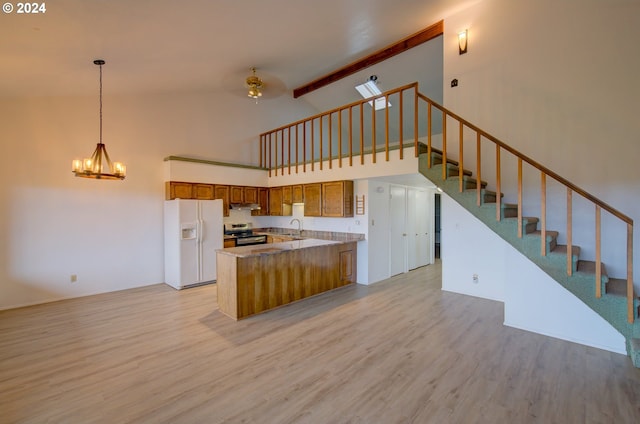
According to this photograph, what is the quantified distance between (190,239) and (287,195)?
7.87 ft

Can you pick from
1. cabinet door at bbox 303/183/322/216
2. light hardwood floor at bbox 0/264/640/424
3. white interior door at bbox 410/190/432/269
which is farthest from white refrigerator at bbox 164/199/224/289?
white interior door at bbox 410/190/432/269

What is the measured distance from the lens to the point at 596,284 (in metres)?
2.75

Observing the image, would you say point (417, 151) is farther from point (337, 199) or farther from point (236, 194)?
point (236, 194)

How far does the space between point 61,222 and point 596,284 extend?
292 inches

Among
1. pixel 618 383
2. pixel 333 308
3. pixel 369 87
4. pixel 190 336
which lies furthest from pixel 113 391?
pixel 369 87

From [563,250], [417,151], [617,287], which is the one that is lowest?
[617,287]

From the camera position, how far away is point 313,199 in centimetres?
630

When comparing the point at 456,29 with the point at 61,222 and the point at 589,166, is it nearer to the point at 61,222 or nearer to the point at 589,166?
the point at 589,166

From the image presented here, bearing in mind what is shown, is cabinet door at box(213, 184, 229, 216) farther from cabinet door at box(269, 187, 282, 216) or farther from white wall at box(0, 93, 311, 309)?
cabinet door at box(269, 187, 282, 216)

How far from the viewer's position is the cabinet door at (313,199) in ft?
20.2

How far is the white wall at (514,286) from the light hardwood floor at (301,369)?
0.21m

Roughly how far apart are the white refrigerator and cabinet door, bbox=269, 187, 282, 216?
61.6 inches

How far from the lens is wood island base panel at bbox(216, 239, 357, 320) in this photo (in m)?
4.04

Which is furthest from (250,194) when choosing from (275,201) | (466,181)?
(466,181)
